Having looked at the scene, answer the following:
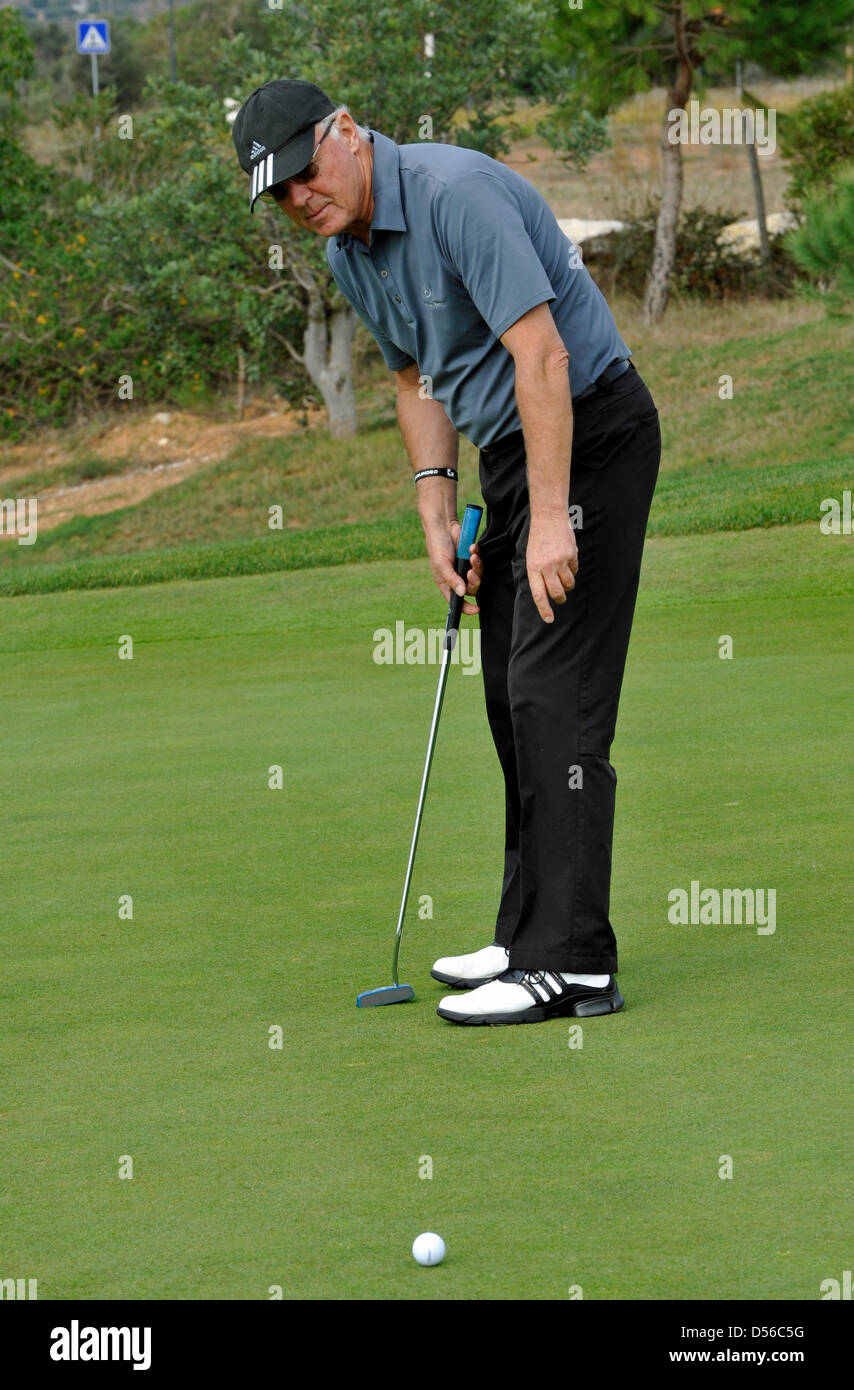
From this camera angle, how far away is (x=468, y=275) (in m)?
3.29

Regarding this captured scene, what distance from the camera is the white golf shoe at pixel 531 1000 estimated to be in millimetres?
3281

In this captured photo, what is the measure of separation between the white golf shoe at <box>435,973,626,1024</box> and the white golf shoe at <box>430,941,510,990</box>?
0.13 meters

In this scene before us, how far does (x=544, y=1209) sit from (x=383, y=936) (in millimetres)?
1602

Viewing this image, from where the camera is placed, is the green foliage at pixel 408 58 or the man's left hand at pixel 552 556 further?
the green foliage at pixel 408 58

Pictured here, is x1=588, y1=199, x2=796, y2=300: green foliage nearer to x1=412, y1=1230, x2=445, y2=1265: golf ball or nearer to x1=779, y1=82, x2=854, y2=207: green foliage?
x1=779, y1=82, x2=854, y2=207: green foliage

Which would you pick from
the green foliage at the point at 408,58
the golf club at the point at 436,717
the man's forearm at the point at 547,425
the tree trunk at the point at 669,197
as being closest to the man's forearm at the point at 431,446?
the golf club at the point at 436,717

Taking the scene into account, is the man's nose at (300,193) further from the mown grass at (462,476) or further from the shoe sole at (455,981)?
the mown grass at (462,476)

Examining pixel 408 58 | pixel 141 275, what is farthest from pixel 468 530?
pixel 141 275

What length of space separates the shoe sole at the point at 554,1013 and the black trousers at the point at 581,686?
93mm

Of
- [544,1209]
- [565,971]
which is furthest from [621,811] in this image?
[544,1209]

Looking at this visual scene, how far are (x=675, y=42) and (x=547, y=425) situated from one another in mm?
19489

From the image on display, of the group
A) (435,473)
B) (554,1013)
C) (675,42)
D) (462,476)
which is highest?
(675,42)

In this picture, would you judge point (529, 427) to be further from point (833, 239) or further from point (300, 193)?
point (833, 239)

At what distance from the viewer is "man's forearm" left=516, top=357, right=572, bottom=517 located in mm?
3260
